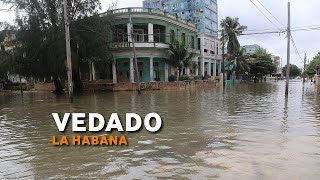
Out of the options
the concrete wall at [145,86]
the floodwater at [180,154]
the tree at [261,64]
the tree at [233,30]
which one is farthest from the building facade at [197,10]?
the floodwater at [180,154]

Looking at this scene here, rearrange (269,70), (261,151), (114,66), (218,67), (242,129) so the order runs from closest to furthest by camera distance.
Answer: (261,151)
(242,129)
(114,66)
(218,67)
(269,70)

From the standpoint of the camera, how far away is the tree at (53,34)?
99.3ft

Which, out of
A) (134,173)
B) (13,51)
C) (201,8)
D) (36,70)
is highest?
(201,8)

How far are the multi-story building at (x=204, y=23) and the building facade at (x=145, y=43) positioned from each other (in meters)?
10.1

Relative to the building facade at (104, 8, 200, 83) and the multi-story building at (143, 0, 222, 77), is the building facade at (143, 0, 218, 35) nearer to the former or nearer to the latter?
the multi-story building at (143, 0, 222, 77)

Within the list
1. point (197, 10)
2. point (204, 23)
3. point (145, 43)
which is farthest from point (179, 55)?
point (197, 10)

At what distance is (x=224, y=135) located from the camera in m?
9.84

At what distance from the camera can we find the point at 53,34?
98.1 feet

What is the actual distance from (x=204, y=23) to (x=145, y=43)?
33.0m

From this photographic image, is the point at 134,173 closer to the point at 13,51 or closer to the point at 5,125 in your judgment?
the point at 5,125

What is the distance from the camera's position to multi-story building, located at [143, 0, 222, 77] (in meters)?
55.2

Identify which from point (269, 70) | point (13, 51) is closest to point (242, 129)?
point (13, 51)

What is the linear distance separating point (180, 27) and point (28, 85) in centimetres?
2612

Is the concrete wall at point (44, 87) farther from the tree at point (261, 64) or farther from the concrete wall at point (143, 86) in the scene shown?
the tree at point (261, 64)
